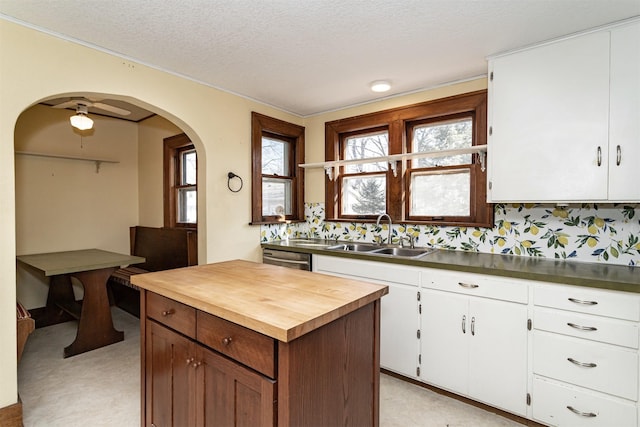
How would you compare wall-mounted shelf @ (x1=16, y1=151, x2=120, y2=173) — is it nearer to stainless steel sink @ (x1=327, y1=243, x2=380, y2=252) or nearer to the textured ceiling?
the textured ceiling

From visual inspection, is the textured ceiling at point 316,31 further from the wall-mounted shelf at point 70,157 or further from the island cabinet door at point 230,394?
the wall-mounted shelf at point 70,157

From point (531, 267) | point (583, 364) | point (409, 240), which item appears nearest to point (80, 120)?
point (409, 240)

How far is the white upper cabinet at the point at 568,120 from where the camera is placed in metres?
1.87

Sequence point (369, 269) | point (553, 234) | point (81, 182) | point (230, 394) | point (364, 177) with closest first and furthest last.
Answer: point (230, 394) → point (553, 234) → point (369, 269) → point (364, 177) → point (81, 182)

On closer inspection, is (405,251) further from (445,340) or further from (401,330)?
Answer: (445,340)

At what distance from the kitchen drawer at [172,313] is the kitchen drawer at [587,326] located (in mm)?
1905

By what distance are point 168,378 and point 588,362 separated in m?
2.21

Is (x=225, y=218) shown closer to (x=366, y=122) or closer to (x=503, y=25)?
(x=366, y=122)

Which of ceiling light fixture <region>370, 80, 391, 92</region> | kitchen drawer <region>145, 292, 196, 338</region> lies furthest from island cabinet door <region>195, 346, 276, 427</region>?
ceiling light fixture <region>370, 80, 391, 92</region>

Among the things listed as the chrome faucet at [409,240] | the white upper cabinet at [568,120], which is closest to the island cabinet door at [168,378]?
the chrome faucet at [409,240]

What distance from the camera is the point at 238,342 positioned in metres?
1.22

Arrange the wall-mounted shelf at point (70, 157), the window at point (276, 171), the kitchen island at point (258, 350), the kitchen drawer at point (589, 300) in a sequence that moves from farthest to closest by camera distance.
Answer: the wall-mounted shelf at point (70, 157) < the window at point (276, 171) < the kitchen drawer at point (589, 300) < the kitchen island at point (258, 350)

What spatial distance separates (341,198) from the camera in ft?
11.8

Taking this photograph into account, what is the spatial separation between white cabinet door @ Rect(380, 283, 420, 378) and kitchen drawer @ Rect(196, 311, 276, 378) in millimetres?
1518
